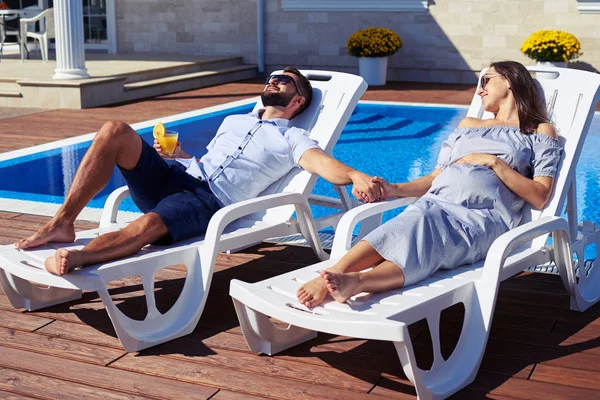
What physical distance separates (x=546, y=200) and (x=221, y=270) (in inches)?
59.4

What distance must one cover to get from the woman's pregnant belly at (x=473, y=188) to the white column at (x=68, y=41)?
304 inches

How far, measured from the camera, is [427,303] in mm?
2621

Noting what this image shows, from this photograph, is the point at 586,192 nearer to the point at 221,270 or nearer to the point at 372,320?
the point at 221,270

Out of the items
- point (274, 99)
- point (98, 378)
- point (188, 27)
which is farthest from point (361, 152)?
point (188, 27)

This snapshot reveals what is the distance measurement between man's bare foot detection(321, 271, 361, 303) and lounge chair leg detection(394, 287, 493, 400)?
0.26m

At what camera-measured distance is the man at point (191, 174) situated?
3150 millimetres

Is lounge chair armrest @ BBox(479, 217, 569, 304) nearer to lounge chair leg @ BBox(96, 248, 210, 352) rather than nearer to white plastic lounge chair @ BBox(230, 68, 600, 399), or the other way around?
white plastic lounge chair @ BBox(230, 68, 600, 399)

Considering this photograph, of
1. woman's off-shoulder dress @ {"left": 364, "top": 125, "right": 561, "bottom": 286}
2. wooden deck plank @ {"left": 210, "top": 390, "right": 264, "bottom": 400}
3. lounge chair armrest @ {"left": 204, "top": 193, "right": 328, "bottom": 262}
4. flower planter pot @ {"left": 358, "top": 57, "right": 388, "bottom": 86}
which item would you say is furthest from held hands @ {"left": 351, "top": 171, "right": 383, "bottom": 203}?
flower planter pot @ {"left": 358, "top": 57, "right": 388, "bottom": 86}

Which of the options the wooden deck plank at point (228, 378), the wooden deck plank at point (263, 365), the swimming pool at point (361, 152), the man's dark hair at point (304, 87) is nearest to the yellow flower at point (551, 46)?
the swimming pool at point (361, 152)

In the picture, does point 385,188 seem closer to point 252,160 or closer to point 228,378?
point 252,160

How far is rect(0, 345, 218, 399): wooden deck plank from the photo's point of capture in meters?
2.62

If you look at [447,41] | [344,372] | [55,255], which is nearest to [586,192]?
[344,372]

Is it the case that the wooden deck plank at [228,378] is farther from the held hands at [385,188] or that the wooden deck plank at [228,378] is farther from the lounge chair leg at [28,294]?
the held hands at [385,188]

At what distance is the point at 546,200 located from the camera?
3.39 meters
